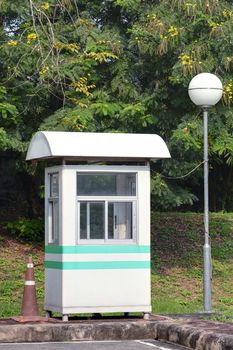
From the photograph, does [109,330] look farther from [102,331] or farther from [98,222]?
[98,222]

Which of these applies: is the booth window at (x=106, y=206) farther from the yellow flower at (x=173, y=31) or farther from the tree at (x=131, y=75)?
the yellow flower at (x=173, y=31)

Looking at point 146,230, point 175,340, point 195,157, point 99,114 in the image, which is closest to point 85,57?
point 99,114

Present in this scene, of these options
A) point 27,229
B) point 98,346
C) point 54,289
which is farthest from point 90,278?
point 27,229

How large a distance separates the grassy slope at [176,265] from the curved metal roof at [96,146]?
3916 millimetres

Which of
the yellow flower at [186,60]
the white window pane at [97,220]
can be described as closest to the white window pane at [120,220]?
the white window pane at [97,220]

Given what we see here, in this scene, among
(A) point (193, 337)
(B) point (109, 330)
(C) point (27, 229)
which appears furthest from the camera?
(C) point (27, 229)

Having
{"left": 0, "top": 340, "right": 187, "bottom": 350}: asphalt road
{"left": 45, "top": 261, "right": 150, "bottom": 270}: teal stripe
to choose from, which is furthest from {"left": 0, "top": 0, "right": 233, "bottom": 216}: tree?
{"left": 0, "top": 340, "right": 187, "bottom": 350}: asphalt road

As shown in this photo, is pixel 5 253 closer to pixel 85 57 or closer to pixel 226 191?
pixel 85 57

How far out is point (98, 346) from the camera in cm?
1294

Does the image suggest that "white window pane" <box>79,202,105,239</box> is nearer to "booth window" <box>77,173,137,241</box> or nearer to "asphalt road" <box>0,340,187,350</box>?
"booth window" <box>77,173,137,241</box>

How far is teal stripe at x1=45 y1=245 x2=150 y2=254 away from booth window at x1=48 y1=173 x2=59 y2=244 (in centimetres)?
20

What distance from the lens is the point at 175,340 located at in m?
13.2

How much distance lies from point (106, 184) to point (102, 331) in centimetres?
219

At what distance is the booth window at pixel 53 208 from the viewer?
14586 mm
